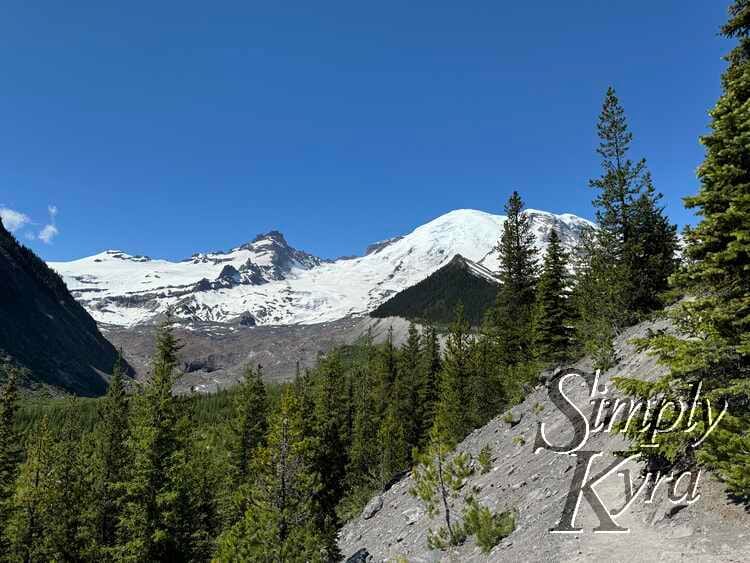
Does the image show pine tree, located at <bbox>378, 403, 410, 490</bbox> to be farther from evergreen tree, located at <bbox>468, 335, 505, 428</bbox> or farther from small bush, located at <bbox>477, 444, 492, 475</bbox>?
small bush, located at <bbox>477, 444, 492, 475</bbox>

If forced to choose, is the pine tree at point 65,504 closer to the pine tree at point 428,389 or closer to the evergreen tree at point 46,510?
the evergreen tree at point 46,510

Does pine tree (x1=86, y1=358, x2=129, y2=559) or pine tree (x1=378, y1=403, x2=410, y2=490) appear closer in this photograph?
pine tree (x1=86, y1=358, x2=129, y2=559)

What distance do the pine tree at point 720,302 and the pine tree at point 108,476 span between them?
89.9 feet

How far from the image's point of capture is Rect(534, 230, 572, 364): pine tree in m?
31.7

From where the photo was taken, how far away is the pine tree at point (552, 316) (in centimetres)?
3166

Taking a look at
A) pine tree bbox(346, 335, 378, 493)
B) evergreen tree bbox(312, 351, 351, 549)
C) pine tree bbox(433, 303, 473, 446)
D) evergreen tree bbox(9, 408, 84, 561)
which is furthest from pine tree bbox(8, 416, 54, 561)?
pine tree bbox(433, 303, 473, 446)

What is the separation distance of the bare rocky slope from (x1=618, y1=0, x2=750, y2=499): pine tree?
0.91 metres

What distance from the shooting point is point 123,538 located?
2509 cm

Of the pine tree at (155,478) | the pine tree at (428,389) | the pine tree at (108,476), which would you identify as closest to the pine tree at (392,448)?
the pine tree at (428,389)

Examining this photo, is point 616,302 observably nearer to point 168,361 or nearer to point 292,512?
point 292,512

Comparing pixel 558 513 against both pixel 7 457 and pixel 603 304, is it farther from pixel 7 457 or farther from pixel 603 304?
pixel 7 457

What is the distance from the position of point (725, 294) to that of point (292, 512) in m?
15.9

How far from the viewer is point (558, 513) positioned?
1254 cm

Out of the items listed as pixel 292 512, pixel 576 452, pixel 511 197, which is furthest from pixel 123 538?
pixel 511 197
